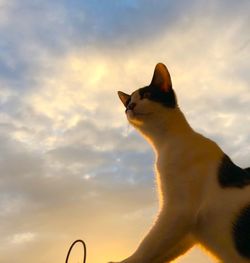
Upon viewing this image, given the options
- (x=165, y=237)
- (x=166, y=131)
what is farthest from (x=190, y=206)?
(x=166, y=131)

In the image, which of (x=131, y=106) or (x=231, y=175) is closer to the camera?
(x=231, y=175)

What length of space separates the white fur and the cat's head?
44 centimetres

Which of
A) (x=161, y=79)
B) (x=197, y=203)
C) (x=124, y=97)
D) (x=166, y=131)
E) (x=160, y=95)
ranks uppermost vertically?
(x=124, y=97)

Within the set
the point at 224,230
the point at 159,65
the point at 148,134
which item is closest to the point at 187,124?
the point at 148,134

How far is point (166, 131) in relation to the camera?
4316 mm

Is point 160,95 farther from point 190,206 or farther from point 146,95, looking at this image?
point 190,206

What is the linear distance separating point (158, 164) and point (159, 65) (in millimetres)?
1147

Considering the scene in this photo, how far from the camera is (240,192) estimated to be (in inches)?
147

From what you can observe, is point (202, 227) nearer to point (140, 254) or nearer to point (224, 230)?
point (224, 230)

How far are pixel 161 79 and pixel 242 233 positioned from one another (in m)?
1.89

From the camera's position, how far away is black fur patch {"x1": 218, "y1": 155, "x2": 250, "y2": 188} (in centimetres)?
381

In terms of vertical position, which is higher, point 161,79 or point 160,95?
point 161,79

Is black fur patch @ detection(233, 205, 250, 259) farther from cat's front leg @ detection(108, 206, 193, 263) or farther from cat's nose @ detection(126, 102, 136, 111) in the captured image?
cat's nose @ detection(126, 102, 136, 111)

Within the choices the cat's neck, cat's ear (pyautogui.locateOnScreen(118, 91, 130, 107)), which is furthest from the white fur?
cat's ear (pyautogui.locateOnScreen(118, 91, 130, 107))
